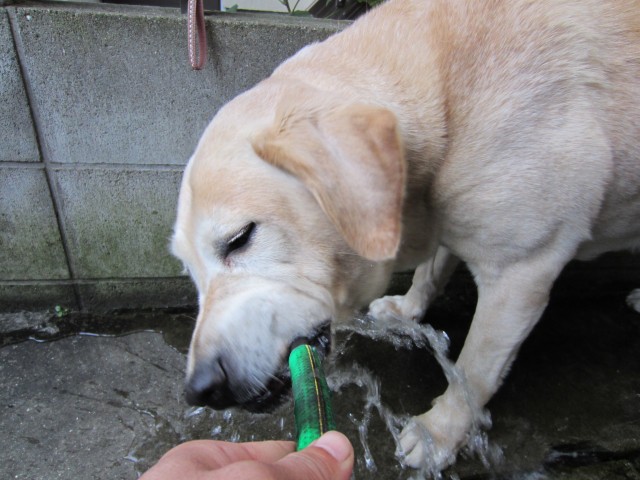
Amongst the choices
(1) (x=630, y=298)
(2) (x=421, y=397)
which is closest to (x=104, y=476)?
(2) (x=421, y=397)

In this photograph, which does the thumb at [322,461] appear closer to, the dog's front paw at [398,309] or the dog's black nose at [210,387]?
the dog's black nose at [210,387]

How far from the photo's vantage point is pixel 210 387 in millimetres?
1450

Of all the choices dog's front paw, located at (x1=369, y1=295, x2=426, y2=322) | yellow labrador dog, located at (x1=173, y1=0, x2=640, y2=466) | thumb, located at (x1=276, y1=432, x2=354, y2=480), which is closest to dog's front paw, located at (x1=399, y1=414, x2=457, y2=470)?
yellow labrador dog, located at (x1=173, y1=0, x2=640, y2=466)

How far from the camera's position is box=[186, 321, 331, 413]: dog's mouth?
4.82 feet

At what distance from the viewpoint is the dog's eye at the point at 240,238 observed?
1427 mm

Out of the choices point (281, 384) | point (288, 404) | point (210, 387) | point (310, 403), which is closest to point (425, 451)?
point (288, 404)

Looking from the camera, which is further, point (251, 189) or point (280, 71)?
point (280, 71)

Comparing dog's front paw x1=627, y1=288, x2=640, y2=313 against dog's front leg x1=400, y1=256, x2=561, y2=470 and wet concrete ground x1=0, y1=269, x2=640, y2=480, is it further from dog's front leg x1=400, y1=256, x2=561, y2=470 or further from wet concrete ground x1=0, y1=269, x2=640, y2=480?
dog's front leg x1=400, y1=256, x2=561, y2=470

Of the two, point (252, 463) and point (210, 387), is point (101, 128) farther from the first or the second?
point (252, 463)

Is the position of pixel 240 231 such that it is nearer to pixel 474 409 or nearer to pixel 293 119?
pixel 293 119

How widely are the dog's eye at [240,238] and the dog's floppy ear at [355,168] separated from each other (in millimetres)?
212

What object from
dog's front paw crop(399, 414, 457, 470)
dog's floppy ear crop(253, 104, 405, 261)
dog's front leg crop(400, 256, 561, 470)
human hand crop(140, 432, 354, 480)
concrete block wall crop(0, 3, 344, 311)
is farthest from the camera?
concrete block wall crop(0, 3, 344, 311)

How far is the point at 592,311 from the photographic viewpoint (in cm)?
299

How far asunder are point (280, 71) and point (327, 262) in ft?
2.43
